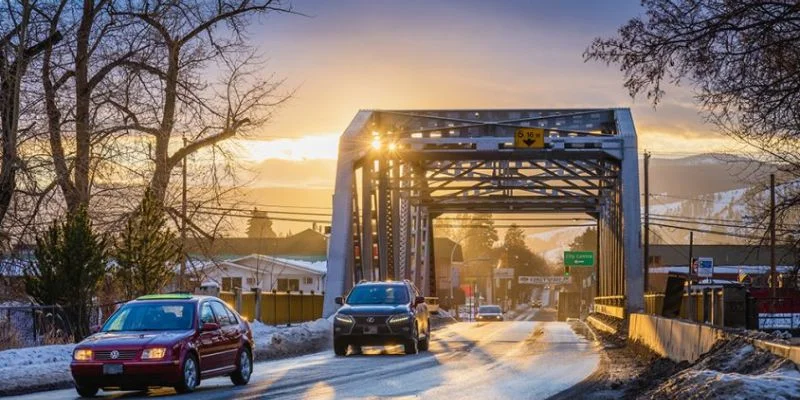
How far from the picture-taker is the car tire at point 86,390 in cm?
1662

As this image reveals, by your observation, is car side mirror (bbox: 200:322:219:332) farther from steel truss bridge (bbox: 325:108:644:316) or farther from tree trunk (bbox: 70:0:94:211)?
steel truss bridge (bbox: 325:108:644:316)

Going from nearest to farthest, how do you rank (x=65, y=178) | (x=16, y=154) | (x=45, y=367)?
(x=45, y=367) → (x=16, y=154) → (x=65, y=178)

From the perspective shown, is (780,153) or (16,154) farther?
(16,154)

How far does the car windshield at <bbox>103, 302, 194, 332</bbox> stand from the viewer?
1777 centimetres

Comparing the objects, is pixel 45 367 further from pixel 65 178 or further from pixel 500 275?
pixel 500 275

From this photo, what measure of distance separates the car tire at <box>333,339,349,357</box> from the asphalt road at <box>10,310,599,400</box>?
0.38m

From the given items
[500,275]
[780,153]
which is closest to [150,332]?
[780,153]

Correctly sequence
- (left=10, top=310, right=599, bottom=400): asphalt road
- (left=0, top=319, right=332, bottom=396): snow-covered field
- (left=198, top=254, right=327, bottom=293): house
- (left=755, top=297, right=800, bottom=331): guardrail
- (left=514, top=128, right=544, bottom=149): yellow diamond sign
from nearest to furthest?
(left=10, top=310, right=599, bottom=400): asphalt road, (left=0, top=319, right=332, bottom=396): snow-covered field, (left=755, top=297, right=800, bottom=331): guardrail, (left=514, top=128, right=544, bottom=149): yellow diamond sign, (left=198, top=254, right=327, bottom=293): house

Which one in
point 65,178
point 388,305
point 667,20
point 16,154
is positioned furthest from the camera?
point 388,305

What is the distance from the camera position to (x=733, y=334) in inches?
589

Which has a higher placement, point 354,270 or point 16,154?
point 16,154

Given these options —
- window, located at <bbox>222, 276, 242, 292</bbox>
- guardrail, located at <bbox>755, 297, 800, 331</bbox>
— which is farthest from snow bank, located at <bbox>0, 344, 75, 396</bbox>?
window, located at <bbox>222, 276, 242, 292</bbox>

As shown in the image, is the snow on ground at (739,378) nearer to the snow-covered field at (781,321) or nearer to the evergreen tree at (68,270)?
the snow-covered field at (781,321)

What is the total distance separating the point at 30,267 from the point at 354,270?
18909 mm
